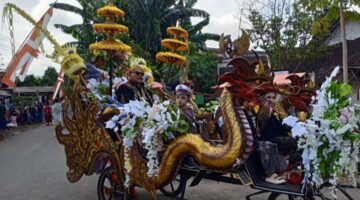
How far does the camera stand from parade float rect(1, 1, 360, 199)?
11.6ft

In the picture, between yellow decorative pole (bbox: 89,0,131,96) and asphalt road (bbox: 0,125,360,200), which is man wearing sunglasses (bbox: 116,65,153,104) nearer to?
yellow decorative pole (bbox: 89,0,131,96)

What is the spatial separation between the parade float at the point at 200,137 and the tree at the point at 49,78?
47.1 metres

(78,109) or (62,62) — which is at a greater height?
(62,62)

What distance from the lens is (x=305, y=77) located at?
17.5 ft

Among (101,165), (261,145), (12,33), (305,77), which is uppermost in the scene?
(12,33)

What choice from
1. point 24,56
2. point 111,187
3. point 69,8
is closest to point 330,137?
point 111,187

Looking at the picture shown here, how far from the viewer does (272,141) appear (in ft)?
16.3

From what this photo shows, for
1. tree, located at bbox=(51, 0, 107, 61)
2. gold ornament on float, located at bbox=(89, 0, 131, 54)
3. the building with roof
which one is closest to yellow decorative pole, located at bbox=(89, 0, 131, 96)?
gold ornament on float, located at bbox=(89, 0, 131, 54)

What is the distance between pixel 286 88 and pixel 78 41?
55.6ft

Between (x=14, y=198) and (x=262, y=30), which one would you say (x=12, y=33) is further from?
(x=262, y=30)

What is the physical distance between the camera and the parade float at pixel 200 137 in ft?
11.6

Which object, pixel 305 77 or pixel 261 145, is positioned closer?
pixel 261 145

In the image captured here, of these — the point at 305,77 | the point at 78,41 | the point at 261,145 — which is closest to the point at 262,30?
the point at 78,41

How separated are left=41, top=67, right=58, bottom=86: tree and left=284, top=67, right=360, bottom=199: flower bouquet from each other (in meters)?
50.4
